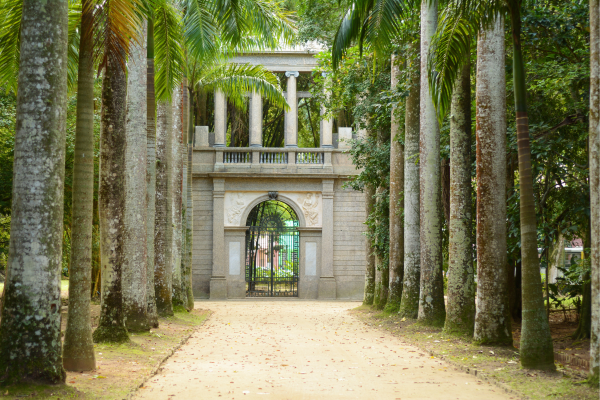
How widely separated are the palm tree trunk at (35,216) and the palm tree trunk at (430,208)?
8183 millimetres

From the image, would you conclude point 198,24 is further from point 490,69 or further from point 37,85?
point 37,85

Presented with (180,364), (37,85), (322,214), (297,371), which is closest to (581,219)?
(297,371)

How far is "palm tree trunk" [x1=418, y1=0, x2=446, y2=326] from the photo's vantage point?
41.3ft

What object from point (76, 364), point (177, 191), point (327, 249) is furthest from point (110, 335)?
point (327, 249)

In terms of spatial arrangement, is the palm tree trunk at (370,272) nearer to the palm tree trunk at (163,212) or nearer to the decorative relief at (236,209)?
the palm tree trunk at (163,212)

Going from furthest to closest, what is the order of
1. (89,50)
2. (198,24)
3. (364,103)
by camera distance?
1. (364,103)
2. (198,24)
3. (89,50)

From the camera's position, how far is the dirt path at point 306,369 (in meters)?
6.63

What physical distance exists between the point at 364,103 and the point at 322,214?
10363mm

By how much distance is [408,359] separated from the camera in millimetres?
9188

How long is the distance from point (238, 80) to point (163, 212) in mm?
6145

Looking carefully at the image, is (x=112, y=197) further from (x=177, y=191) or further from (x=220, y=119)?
(x=220, y=119)

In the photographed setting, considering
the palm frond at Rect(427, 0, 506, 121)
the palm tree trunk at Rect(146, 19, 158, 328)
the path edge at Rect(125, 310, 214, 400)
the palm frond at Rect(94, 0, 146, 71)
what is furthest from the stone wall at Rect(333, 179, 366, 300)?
the palm frond at Rect(94, 0, 146, 71)

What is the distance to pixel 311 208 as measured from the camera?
27188 mm

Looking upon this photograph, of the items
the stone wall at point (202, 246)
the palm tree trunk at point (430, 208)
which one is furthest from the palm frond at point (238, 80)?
the stone wall at point (202, 246)
